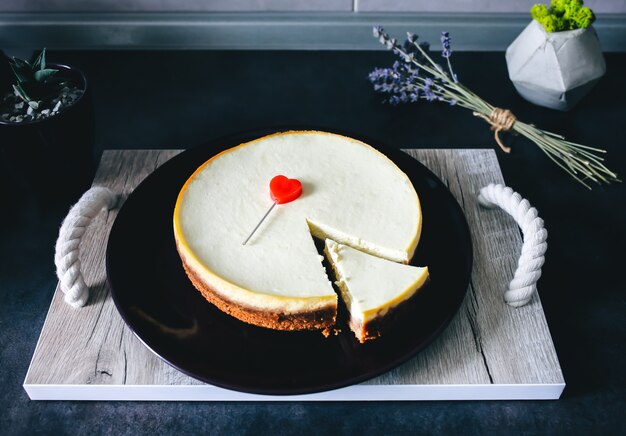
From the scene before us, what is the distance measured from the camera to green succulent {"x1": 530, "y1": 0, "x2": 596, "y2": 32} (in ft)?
4.41

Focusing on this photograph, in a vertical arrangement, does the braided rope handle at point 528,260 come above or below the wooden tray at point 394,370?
above

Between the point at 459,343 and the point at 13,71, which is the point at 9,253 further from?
the point at 459,343

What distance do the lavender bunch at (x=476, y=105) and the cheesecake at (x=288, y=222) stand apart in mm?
332

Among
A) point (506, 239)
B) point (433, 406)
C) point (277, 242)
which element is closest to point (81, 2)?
point (277, 242)

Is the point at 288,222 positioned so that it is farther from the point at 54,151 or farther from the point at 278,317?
the point at 54,151

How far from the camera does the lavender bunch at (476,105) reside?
4.48 ft

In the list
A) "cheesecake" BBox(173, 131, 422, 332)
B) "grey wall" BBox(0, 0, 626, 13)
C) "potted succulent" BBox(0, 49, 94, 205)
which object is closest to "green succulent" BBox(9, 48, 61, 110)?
"potted succulent" BBox(0, 49, 94, 205)

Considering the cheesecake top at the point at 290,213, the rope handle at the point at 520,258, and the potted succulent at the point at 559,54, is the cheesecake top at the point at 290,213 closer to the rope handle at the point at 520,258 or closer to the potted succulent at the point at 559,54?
the rope handle at the point at 520,258

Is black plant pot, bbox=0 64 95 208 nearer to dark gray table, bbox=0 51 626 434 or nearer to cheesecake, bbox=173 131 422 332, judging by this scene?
dark gray table, bbox=0 51 626 434

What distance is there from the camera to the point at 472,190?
1.28 m

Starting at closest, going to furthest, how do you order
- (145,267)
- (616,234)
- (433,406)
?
(433,406), (145,267), (616,234)

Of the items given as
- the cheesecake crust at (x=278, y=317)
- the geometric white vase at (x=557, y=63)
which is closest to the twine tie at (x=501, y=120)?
the geometric white vase at (x=557, y=63)

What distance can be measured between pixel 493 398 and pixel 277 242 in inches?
16.9

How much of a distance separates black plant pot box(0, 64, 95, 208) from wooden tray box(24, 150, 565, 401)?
0.23 m
